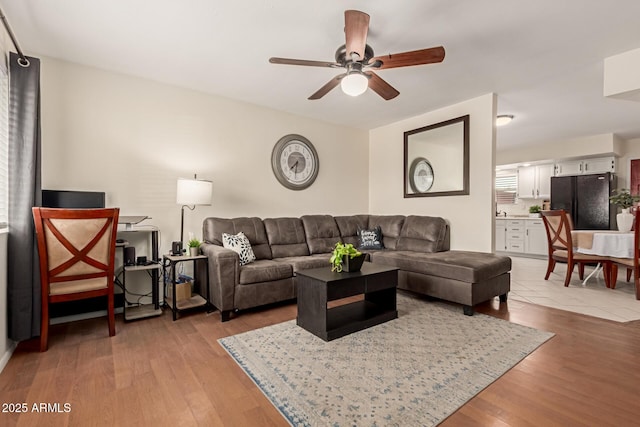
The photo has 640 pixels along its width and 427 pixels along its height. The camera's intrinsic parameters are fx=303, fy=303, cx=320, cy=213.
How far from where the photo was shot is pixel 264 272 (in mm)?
3051

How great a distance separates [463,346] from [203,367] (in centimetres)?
188

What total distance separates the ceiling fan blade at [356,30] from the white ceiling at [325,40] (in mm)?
294

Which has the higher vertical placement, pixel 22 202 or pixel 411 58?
pixel 411 58

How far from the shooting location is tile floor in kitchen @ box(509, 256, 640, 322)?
3.17 metres

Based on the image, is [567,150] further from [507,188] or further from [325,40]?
[325,40]

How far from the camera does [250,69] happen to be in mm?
3111

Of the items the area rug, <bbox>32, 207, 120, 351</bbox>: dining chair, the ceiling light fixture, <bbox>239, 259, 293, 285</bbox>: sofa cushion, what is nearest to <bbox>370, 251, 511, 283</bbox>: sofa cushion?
the area rug

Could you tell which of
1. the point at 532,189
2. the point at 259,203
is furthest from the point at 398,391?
the point at 532,189

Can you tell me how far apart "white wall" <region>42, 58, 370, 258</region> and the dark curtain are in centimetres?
67

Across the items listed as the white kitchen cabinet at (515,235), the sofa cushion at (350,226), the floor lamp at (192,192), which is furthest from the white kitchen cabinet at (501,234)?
the floor lamp at (192,192)

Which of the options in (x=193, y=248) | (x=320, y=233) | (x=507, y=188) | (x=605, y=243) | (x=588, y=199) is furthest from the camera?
(x=507, y=188)

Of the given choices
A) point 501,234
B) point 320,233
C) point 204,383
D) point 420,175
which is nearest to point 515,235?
point 501,234

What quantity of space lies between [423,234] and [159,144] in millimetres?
3463

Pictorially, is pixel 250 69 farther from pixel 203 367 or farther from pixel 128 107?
pixel 203 367
